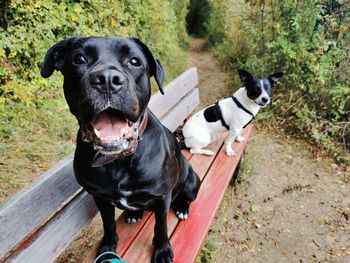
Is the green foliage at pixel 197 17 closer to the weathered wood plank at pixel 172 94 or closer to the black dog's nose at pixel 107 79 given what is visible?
the weathered wood plank at pixel 172 94

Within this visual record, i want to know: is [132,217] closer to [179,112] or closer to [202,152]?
[202,152]

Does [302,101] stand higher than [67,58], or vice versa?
[67,58]

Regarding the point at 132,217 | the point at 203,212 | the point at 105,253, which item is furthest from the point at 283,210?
the point at 105,253

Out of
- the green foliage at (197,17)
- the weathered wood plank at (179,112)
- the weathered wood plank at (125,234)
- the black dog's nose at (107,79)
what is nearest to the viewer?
the black dog's nose at (107,79)

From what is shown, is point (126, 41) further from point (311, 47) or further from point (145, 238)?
point (311, 47)

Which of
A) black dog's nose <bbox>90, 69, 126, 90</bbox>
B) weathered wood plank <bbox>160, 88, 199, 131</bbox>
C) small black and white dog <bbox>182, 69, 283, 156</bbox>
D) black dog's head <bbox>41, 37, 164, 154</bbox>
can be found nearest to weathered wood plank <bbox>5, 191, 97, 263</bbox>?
black dog's head <bbox>41, 37, 164, 154</bbox>

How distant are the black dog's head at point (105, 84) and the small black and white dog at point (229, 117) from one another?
1.69 meters

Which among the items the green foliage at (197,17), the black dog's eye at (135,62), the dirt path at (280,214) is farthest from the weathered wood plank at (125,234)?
the green foliage at (197,17)

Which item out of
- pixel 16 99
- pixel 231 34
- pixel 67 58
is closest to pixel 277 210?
pixel 67 58

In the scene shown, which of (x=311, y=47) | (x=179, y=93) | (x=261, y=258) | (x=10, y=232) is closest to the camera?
(x=10, y=232)

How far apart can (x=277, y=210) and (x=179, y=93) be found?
1650 mm

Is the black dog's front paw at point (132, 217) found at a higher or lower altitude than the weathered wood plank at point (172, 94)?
lower

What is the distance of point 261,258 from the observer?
3043 mm

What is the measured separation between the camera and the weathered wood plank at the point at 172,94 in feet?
9.89
